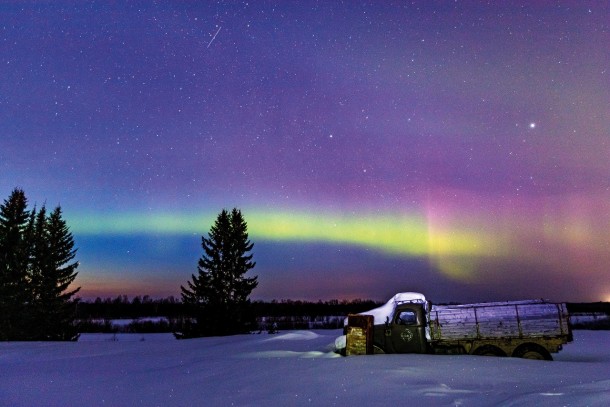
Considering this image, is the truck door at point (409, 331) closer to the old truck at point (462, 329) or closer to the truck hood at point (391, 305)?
the old truck at point (462, 329)

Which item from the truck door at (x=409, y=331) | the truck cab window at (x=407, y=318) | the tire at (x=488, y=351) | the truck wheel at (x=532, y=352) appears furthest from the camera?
the truck cab window at (x=407, y=318)

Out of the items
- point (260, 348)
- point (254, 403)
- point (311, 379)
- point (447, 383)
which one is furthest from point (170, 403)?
point (260, 348)

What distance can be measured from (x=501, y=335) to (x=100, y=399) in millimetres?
10815

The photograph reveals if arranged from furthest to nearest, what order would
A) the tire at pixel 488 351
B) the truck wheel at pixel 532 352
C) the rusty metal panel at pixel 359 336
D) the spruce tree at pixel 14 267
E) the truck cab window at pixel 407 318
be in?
the spruce tree at pixel 14 267 → the truck cab window at pixel 407 318 → the rusty metal panel at pixel 359 336 → the tire at pixel 488 351 → the truck wheel at pixel 532 352

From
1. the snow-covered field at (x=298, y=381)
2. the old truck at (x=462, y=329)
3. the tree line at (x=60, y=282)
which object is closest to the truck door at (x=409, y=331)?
the old truck at (x=462, y=329)

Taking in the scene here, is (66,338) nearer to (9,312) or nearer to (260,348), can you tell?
(9,312)

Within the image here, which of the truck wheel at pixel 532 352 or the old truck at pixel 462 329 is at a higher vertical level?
the old truck at pixel 462 329

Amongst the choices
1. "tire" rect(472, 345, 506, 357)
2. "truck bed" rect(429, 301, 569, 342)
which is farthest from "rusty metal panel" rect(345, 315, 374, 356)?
"tire" rect(472, 345, 506, 357)

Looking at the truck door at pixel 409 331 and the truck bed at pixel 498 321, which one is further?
the truck door at pixel 409 331

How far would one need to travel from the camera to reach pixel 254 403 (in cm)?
833

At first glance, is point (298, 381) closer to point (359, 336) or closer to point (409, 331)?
point (359, 336)

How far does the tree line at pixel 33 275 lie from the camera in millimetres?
35938

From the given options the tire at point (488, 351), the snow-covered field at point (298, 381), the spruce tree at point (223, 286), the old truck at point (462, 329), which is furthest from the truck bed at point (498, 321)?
the spruce tree at point (223, 286)

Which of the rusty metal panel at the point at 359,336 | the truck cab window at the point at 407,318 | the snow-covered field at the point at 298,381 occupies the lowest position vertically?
the snow-covered field at the point at 298,381
